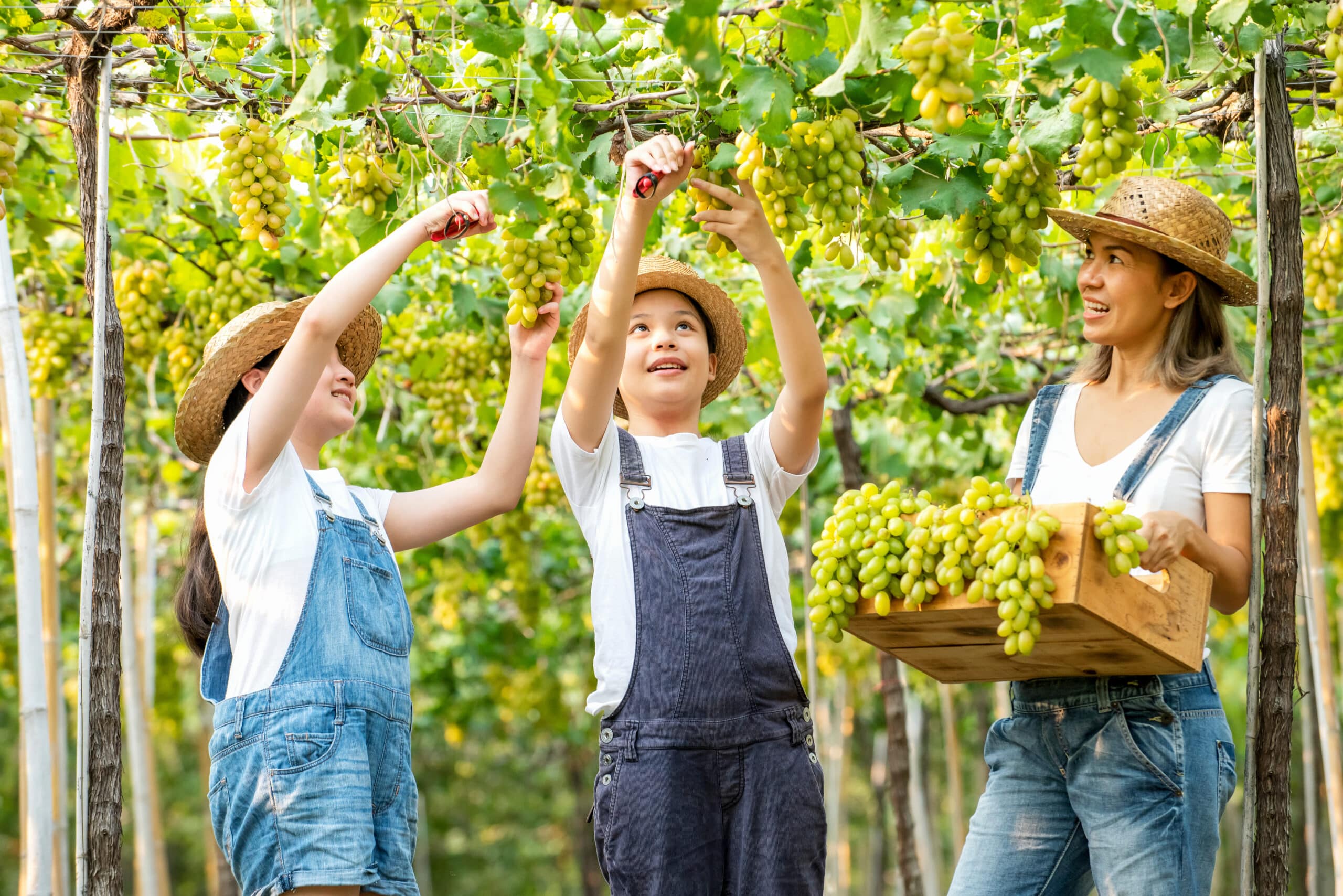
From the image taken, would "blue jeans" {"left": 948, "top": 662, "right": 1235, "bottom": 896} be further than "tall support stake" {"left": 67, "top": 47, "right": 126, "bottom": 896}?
No

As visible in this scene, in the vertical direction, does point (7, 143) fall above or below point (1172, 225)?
above

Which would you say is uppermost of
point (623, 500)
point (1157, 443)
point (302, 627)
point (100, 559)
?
point (1157, 443)

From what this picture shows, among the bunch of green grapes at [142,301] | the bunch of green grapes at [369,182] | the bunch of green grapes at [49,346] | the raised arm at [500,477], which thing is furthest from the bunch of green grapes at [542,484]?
the bunch of green grapes at [369,182]

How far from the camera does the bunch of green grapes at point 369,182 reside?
272 centimetres

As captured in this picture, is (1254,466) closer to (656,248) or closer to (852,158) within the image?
(852,158)

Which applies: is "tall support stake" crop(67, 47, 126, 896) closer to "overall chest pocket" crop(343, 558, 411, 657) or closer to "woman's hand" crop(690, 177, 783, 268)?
"overall chest pocket" crop(343, 558, 411, 657)

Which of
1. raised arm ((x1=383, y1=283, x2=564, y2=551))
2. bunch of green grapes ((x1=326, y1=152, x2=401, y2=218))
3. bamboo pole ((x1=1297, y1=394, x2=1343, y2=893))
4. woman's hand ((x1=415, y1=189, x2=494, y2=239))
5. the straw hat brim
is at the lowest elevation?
bamboo pole ((x1=1297, y1=394, x2=1343, y2=893))

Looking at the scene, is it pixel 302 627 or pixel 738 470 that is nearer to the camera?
pixel 302 627

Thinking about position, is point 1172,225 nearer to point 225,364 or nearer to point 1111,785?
point 1111,785

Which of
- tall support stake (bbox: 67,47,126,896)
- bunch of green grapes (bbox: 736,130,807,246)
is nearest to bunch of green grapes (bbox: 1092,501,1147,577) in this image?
bunch of green grapes (bbox: 736,130,807,246)

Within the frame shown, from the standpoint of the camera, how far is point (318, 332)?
228 centimetres

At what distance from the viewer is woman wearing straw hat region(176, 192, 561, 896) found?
2.23m

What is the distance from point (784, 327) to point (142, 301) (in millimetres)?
2743

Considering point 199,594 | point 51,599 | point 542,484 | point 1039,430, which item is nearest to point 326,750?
point 199,594
